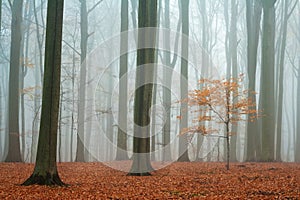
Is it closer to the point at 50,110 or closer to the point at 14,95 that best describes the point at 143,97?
the point at 50,110

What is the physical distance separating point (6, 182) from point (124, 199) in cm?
416

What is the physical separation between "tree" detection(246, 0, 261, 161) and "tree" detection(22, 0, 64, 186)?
41.4 ft

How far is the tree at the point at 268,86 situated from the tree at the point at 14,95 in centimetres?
1172

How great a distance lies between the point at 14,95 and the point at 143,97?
26.9ft

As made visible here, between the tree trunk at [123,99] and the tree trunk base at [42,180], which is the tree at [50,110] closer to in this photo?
the tree trunk base at [42,180]

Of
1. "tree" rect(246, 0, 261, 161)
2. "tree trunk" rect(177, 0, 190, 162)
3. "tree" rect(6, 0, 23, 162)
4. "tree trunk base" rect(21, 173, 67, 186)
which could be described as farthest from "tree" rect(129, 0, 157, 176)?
"tree" rect(246, 0, 261, 161)

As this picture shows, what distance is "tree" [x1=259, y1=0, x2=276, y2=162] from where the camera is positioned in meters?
17.7

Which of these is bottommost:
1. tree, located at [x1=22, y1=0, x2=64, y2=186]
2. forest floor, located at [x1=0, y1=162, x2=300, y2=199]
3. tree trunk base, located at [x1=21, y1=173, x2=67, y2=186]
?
forest floor, located at [x1=0, y1=162, x2=300, y2=199]

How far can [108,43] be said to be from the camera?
A: 102 feet

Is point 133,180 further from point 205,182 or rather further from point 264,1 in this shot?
point 264,1

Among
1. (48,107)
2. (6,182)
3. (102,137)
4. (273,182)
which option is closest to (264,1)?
(273,182)

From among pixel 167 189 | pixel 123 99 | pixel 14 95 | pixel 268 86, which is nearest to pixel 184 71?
pixel 123 99

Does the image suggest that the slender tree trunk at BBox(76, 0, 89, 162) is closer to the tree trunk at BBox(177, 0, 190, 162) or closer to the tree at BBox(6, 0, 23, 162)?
the tree at BBox(6, 0, 23, 162)

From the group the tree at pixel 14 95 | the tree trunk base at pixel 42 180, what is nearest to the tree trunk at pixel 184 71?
the tree at pixel 14 95
